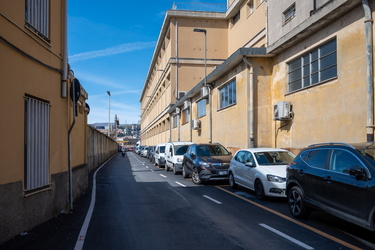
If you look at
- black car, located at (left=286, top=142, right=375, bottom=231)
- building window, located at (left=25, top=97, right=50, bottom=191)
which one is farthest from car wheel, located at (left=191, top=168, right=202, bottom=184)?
building window, located at (left=25, top=97, right=50, bottom=191)

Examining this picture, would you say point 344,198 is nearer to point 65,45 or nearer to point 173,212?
point 173,212

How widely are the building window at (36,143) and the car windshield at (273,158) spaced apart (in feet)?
20.4

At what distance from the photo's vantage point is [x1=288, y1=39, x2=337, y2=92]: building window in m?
11.3

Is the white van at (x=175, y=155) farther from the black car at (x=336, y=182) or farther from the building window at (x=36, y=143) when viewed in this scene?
the building window at (x=36, y=143)

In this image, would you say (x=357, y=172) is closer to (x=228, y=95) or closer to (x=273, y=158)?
(x=273, y=158)

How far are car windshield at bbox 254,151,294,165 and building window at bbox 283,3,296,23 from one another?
6.97 meters

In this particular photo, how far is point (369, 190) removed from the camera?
5.13 m

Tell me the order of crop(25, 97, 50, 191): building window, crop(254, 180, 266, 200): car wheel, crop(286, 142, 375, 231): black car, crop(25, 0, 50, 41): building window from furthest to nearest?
crop(254, 180, 266, 200): car wheel → crop(25, 0, 50, 41): building window → crop(25, 97, 50, 191): building window → crop(286, 142, 375, 231): black car

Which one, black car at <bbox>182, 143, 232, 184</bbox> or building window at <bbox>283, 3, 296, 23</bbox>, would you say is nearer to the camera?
black car at <bbox>182, 143, 232, 184</bbox>

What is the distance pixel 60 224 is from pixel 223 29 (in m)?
32.9

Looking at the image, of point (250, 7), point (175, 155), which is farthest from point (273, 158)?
point (250, 7)

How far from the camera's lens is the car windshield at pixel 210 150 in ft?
48.0

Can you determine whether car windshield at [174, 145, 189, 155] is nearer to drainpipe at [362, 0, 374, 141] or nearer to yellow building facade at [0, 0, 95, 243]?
yellow building facade at [0, 0, 95, 243]

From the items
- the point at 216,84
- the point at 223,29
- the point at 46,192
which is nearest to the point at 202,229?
the point at 46,192
